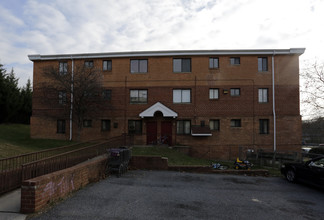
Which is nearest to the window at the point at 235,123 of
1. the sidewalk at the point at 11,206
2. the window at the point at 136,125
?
the window at the point at 136,125

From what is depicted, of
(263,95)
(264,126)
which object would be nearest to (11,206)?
(264,126)

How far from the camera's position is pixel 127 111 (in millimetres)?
18594

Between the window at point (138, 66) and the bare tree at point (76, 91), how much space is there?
3498 mm

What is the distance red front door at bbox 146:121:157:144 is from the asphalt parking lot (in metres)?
9.11

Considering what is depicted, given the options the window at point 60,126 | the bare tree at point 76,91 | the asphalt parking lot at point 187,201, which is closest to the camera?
the asphalt parking lot at point 187,201

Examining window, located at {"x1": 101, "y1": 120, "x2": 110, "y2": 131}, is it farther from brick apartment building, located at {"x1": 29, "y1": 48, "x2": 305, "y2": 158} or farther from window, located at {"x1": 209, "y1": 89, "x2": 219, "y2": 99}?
window, located at {"x1": 209, "y1": 89, "x2": 219, "y2": 99}

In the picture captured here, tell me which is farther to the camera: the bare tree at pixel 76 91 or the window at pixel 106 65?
the window at pixel 106 65

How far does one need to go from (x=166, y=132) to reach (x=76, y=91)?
8649 mm

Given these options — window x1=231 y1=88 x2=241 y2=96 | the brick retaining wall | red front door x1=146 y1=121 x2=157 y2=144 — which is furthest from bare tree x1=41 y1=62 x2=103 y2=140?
window x1=231 y1=88 x2=241 y2=96

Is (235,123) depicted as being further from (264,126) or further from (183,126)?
(183,126)

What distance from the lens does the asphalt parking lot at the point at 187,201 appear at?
16.8ft

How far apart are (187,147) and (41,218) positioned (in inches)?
527

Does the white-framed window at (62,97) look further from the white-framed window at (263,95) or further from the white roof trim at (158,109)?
the white-framed window at (263,95)

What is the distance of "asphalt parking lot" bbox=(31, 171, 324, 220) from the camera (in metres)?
5.13
